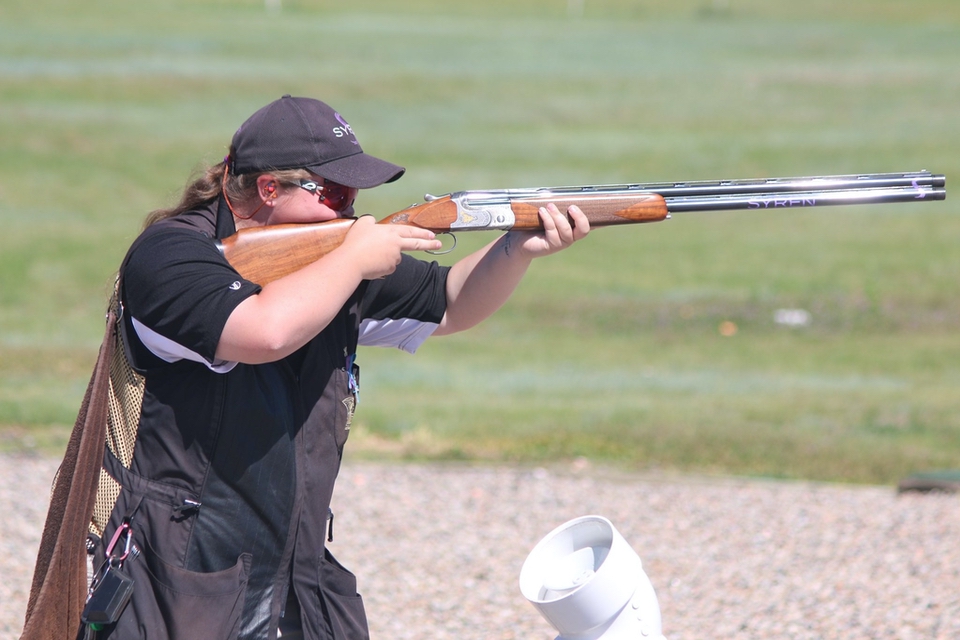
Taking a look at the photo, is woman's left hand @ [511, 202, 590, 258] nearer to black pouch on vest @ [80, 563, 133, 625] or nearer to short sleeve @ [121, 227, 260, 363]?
short sleeve @ [121, 227, 260, 363]

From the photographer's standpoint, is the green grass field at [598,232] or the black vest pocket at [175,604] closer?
the black vest pocket at [175,604]

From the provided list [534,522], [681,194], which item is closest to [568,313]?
[534,522]

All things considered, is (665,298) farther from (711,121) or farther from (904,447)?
(711,121)

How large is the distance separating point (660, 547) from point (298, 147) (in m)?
4.36

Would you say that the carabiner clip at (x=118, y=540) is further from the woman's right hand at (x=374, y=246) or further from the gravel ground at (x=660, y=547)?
the gravel ground at (x=660, y=547)

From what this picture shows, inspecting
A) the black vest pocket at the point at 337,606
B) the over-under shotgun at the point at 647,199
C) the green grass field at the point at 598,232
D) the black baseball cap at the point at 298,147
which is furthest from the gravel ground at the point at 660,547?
the black baseball cap at the point at 298,147

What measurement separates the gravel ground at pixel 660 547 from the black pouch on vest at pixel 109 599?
2.88m

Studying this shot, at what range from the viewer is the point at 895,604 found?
5.96m

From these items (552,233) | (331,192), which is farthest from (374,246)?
(552,233)

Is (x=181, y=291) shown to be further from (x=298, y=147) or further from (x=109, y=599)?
(x=109, y=599)

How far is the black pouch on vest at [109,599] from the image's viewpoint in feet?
10.1

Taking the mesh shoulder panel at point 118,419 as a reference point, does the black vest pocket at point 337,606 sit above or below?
below

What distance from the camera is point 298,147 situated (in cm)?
328

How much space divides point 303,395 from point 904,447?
22.9ft
